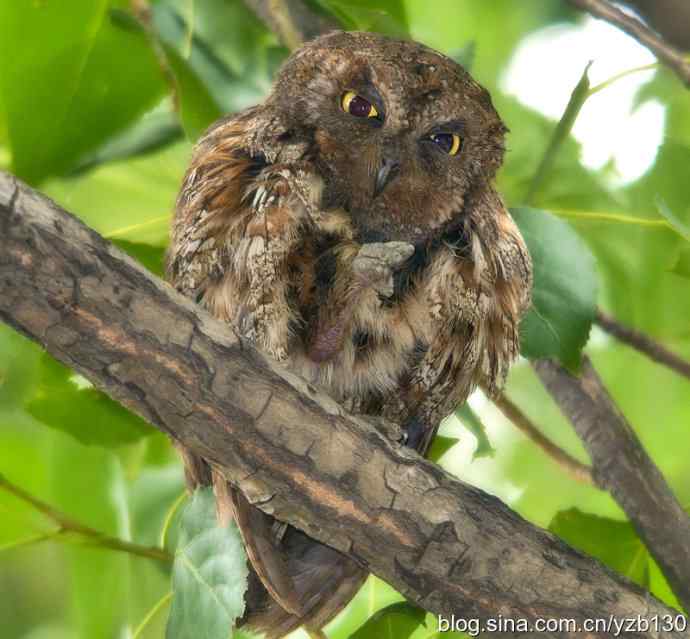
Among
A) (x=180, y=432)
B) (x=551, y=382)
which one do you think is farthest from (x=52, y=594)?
(x=180, y=432)

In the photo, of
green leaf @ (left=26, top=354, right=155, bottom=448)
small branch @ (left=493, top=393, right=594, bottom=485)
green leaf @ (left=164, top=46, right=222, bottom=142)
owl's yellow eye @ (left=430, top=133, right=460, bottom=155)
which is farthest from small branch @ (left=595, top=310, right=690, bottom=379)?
green leaf @ (left=26, top=354, right=155, bottom=448)

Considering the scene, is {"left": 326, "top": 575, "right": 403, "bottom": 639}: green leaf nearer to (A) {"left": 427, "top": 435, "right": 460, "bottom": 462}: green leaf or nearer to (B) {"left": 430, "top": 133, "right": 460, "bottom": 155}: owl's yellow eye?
(A) {"left": 427, "top": 435, "right": 460, "bottom": 462}: green leaf

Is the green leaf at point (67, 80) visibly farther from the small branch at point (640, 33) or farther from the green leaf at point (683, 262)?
the green leaf at point (683, 262)

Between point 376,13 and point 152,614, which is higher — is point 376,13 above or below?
above

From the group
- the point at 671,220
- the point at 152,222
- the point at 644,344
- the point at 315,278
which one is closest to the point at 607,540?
the point at 644,344

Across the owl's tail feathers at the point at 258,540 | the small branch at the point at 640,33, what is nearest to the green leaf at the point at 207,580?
the owl's tail feathers at the point at 258,540

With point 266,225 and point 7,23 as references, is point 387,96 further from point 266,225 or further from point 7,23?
point 7,23

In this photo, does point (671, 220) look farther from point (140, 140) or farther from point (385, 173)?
point (140, 140)
